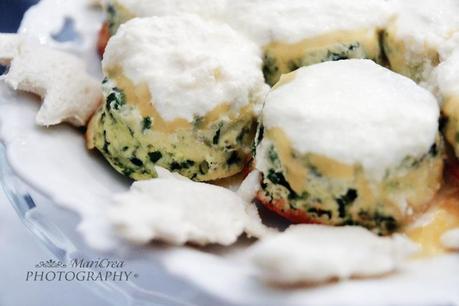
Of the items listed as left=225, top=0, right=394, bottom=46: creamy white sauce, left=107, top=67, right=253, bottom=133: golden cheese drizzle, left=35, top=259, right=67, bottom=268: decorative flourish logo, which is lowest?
left=35, top=259, right=67, bottom=268: decorative flourish logo

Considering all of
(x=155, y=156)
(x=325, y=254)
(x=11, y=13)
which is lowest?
(x=11, y=13)

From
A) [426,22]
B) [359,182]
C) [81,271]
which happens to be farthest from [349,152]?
[81,271]

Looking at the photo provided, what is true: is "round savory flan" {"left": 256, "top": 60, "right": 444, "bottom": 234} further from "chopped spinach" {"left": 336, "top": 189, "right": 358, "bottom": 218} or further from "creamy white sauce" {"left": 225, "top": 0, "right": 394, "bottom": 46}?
"creamy white sauce" {"left": 225, "top": 0, "right": 394, "bottom": 46}

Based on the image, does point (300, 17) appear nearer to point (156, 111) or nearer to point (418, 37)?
point (418, 37)

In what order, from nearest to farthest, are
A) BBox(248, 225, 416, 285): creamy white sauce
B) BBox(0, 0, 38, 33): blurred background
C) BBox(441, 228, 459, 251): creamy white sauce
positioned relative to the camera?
BBox(248, 225, 416, 285): creamy white sauce
BBox(441, 228, 459, 251): creamy white sauce
BBox(0, 0, 38, 33): blurred background

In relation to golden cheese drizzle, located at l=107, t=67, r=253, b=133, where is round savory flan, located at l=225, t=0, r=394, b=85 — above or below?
above

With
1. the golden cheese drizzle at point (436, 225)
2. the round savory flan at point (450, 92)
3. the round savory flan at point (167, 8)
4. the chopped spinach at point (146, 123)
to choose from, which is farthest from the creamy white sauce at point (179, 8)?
the golden cheese drizzle at point (436, 225)

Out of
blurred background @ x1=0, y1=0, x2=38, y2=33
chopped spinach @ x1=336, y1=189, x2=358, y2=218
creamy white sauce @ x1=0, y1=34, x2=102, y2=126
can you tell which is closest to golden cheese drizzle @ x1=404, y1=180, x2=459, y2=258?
chopped spinach @ x1=336, y1=189, x2=358, y2=218
